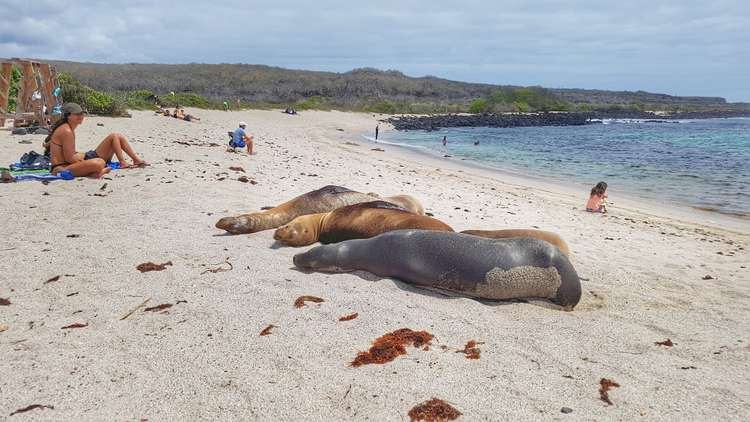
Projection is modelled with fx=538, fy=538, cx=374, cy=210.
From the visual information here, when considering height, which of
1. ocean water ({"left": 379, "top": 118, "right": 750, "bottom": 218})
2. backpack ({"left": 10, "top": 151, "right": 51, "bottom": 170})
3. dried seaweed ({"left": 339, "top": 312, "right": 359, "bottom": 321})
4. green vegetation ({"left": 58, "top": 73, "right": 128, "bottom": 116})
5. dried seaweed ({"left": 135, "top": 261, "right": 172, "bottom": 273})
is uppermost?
green vegetation ({"left": 58, "top": 73, "right": 128, "bottom": 116})

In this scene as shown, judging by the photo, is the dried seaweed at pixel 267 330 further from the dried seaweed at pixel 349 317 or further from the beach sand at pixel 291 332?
the dried seaweed at pixel 349 317

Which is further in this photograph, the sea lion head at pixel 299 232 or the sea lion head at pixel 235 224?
the sea lion head at pixel 235 224

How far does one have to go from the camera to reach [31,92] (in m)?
15.7

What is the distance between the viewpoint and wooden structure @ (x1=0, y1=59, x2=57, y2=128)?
1537 cm

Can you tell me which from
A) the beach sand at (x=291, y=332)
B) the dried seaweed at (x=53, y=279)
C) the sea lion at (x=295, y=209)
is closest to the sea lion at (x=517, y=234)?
the beach sand at (x=291, y=332)

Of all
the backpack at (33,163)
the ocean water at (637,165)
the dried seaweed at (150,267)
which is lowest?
the ocean water at (637,165)

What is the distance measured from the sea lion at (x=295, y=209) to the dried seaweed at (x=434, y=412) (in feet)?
14.2

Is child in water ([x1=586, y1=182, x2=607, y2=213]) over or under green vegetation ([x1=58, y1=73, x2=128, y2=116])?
under

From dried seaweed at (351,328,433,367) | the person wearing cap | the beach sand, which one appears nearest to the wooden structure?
the person wearing cap

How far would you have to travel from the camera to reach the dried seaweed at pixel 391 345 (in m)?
3.86

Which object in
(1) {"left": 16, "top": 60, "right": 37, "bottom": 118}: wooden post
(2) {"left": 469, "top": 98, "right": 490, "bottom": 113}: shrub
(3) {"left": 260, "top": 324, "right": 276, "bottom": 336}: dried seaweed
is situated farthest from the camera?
(2) {"left": 469, "top": 98, "right": 490, "bottom": 113}: shrub

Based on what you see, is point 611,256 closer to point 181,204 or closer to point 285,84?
point 181,204

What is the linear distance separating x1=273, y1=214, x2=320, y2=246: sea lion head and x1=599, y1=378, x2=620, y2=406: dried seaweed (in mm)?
3930

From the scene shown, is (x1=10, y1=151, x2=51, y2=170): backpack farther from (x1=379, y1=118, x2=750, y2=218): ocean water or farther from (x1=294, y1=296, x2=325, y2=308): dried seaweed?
(x1=379, y1=118, x2=750, y2=218): ocean water
